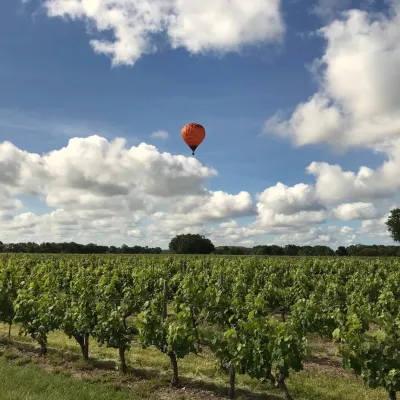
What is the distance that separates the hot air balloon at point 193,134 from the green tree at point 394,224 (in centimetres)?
6731

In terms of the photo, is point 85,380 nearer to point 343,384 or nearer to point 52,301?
point 52,301

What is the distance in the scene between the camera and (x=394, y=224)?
7256 cm

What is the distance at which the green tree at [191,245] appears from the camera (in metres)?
82.2

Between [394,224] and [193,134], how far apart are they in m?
68.1

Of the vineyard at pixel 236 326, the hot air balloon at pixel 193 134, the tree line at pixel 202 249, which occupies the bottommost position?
the vineyard at pixel 236 326

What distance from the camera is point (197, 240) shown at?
83.3 metres

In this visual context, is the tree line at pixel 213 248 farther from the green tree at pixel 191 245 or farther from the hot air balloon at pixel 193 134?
the hot air balloon at pixel 193 134

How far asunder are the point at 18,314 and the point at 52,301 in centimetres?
86

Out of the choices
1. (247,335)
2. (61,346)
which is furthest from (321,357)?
(61,346)

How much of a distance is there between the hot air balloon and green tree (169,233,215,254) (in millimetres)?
68563

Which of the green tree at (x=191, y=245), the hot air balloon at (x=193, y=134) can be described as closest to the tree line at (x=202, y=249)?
the green tree at (x=191, y=245)

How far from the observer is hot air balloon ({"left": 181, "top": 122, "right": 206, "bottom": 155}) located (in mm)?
14031

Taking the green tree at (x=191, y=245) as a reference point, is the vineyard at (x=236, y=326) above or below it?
below

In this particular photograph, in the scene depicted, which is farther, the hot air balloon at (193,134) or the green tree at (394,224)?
the green tree at (394,224)
